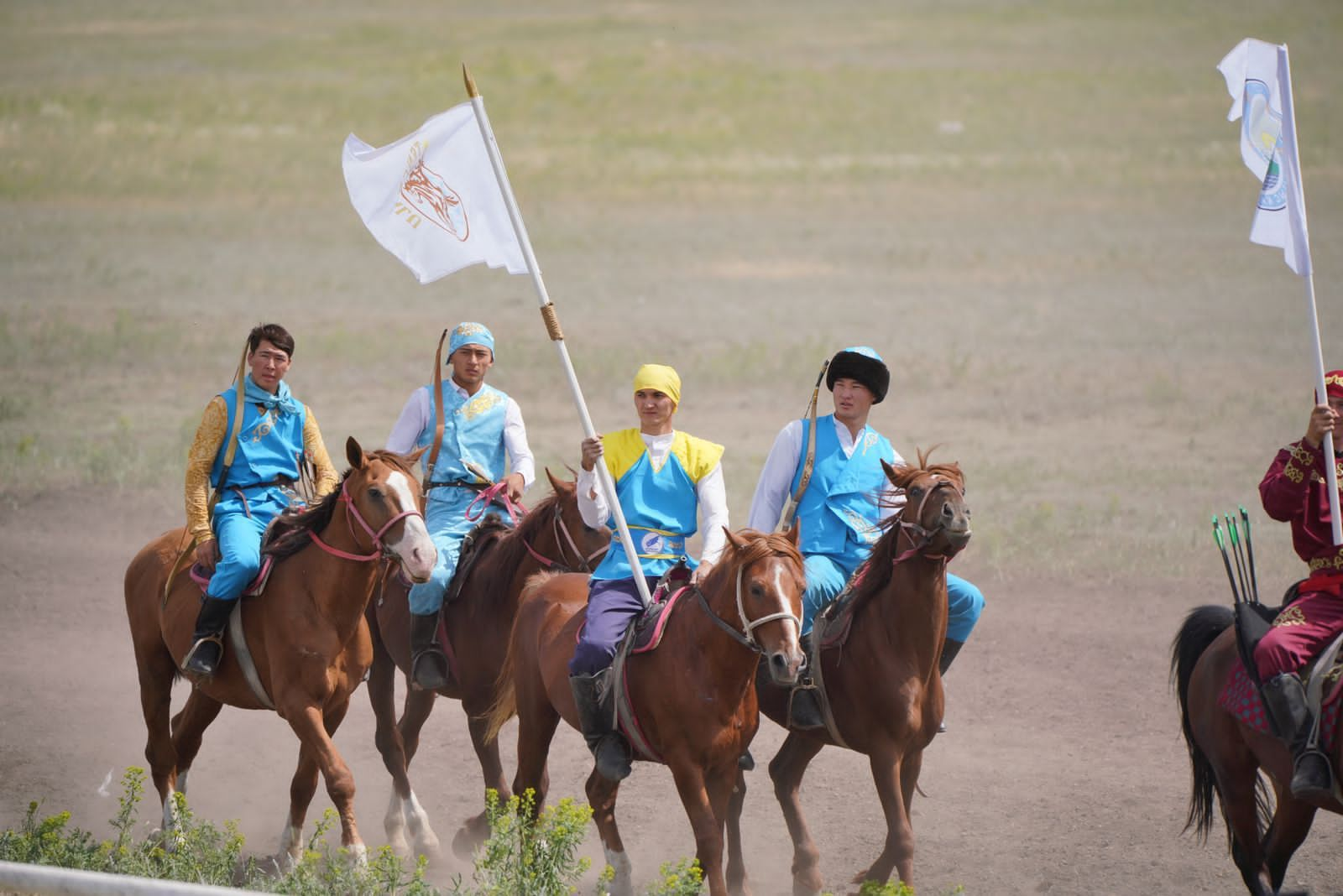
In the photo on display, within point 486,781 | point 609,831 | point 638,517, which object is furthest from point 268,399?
point 609,831

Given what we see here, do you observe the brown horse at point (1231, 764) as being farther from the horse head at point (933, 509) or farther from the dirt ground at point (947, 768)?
the horse head at point (933, 509)

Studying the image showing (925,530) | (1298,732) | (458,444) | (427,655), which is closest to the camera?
(1298,732)

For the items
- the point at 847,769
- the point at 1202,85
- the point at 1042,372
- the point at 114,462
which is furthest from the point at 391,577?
the point at 1202,85

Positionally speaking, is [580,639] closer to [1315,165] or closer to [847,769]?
[847,769]

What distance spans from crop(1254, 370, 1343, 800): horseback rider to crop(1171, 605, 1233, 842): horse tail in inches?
28.8

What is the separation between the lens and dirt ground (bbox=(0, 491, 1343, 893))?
27.8ft

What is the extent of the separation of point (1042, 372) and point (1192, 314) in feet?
15.5

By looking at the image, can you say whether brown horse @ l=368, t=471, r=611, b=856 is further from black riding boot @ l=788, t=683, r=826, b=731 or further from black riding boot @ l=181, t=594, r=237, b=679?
black riding boot @ l=788, t=683, r=826, b=731

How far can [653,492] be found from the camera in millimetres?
7574

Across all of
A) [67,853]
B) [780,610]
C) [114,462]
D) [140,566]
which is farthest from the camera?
[114,462]

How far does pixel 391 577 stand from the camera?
938cm

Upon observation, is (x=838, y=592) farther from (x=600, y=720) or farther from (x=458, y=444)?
(x=458, y=444)

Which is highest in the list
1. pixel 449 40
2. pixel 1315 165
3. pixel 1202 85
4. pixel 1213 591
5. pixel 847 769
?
pixel 449 40

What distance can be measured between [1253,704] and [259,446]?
16.9 ft
